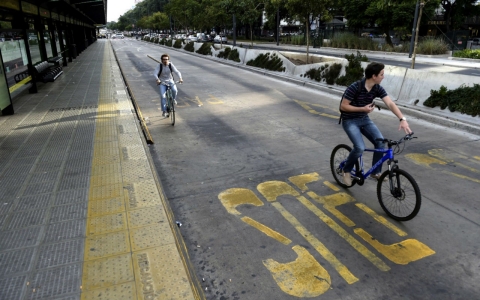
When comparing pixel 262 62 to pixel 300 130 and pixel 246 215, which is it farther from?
pixel 246 215

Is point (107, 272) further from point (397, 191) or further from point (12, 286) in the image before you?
point (397, 191)

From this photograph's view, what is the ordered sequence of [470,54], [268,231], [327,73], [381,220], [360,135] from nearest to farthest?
[268,231]
[381,220]
[360,135]
[327,73]
[470,54]

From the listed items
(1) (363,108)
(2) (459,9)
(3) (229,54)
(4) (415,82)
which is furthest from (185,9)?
(1) (363,108)

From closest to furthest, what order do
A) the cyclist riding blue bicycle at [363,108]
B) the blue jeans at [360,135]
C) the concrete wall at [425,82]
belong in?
the cyclist riding blue bicycle at [363,108] → the blue jeans at [360,135] → the concrete wall at [425,82]

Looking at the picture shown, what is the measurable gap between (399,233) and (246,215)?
193 centimetres

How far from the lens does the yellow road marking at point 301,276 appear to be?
335 cm

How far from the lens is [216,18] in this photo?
46812 millimetres

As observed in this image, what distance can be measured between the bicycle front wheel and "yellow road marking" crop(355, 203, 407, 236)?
0.45 ft

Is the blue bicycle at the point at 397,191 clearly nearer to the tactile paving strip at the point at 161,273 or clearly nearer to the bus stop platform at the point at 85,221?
the bus stop platform at the point at 85,221

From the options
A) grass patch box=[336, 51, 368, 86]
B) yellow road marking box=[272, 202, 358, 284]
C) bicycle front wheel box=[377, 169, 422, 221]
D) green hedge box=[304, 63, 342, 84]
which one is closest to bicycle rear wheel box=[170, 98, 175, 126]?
yellow road marking box=[272, 202, 358, 284]

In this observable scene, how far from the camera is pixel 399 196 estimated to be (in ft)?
14.8

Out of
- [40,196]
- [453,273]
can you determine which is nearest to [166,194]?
[40,196]

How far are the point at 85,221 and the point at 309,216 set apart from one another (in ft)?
9.29

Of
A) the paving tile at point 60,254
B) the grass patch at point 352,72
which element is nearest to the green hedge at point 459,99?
the grass patch at point 352,72
